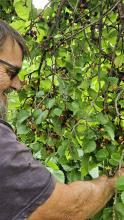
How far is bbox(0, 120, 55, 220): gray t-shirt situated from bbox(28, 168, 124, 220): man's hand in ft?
0.10

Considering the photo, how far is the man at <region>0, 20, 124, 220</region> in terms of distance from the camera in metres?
1.37

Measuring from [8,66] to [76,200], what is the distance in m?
0.50

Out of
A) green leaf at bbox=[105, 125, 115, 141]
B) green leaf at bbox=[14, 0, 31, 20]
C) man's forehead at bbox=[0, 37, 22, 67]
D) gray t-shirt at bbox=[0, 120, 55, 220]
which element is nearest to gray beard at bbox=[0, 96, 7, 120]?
man's forehead at bbox=[0, 37, 22, 67]

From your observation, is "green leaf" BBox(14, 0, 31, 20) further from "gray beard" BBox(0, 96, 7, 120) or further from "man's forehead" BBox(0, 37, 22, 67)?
"gray beard" BBox(0, 96, 7, 120)

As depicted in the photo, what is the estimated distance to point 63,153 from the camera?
5.59 ft

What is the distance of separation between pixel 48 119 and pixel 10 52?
1.07 feet

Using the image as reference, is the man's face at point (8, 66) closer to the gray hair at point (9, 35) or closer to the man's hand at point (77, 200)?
the gray hair at point (9, 35)

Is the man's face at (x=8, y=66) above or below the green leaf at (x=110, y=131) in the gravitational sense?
above

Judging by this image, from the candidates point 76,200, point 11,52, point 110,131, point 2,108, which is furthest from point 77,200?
point 11,52

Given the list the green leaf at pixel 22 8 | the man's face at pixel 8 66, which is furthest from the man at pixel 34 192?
the green leaf at pixel 22 8

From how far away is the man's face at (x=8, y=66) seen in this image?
162 cm

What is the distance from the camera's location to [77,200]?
1.48 m

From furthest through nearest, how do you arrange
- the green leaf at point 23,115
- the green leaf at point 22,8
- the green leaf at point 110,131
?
the green leaf at point 22,8 < the green leaf at point 23,115 < the green leaf at point 110,131

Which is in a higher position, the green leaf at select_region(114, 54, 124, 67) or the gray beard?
the green leaf at select_region(114, 54, 124, 67)
